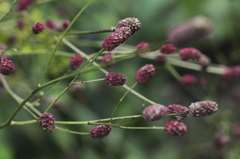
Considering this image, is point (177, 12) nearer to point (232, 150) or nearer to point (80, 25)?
point (80, 25)

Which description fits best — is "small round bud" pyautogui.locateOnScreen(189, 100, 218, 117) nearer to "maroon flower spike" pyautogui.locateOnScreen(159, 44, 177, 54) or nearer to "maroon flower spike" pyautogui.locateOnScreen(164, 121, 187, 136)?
"maroon flower spike" pyautogui.locateOnScreen(164, 121, 187, 136)

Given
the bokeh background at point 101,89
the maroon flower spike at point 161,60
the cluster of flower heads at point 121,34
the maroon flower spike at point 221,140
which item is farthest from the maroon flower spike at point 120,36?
the maroon flower spike at point 221,140

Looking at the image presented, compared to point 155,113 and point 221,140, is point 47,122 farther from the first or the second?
point 221,140

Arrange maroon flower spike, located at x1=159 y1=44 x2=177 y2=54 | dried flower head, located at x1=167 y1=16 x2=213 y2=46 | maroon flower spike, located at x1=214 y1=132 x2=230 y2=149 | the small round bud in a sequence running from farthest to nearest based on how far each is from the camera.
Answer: maroon flower spike, located at x1=214 y1=132 x2=230 y2=149 < maroon flower spike, located at x1=159 y1=44 x2=177 y2=54 < the small round bud < dried flower head, located at x1=167 y1=16 x2=213 y2=46

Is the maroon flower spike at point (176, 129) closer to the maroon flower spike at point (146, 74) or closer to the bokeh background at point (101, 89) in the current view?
the maroon flower spike at point (146, 74)

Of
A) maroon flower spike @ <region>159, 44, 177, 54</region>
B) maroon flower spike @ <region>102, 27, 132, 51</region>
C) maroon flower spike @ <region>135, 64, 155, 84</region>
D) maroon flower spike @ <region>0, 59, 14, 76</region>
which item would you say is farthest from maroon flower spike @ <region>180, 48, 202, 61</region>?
maroon flower spike @ <region>0, 59, 14, 76</region>

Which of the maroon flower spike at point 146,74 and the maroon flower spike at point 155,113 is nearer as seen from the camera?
the maroon flower spike at point 155,113
